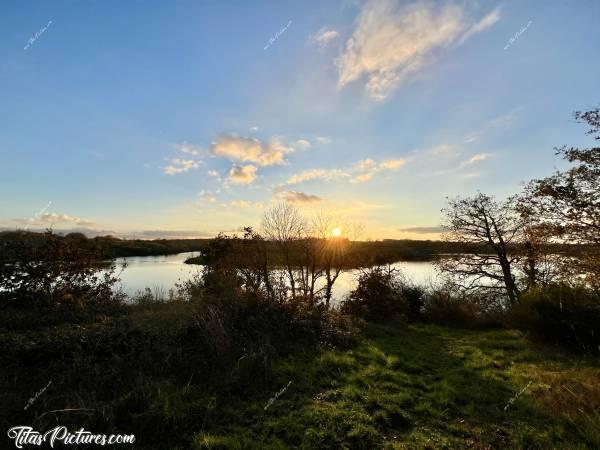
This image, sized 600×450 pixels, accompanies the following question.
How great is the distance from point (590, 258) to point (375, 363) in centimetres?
737

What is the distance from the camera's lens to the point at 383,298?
52.6 ft

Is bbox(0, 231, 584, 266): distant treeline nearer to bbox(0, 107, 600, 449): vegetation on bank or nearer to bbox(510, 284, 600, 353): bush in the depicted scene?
bbox(0, 107, 600, 449): vegetation on bank

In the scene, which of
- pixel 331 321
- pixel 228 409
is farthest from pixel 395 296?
pixel 228 409

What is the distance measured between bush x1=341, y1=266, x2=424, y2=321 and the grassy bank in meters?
7.26

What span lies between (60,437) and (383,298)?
46.4 ft

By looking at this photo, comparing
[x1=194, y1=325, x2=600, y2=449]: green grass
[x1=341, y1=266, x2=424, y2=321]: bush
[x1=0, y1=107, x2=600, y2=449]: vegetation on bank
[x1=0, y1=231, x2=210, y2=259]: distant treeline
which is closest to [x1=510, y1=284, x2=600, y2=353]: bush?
[x1=0, y1=107, x2=600, y2=449]: vegetation on bank

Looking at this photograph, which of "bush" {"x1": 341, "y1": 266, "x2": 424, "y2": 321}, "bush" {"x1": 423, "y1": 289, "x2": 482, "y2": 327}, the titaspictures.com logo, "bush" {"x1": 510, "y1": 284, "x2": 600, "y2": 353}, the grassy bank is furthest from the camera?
"bush" {"x1": 423, "y1": 289, "x2": 482, "y2": 327}

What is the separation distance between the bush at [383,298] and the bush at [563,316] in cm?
576

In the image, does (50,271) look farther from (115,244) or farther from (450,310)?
(115,244)

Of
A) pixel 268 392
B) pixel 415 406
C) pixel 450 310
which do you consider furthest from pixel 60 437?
pixel 450 310

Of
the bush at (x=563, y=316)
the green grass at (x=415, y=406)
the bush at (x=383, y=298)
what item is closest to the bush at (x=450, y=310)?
the bush at (x=383, y=298)

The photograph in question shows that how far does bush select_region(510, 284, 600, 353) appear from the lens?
9.09 metres

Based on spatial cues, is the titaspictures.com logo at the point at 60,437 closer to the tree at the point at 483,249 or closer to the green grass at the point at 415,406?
the green grass at the point at 415,406

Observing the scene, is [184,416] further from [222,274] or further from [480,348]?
[480,348]
